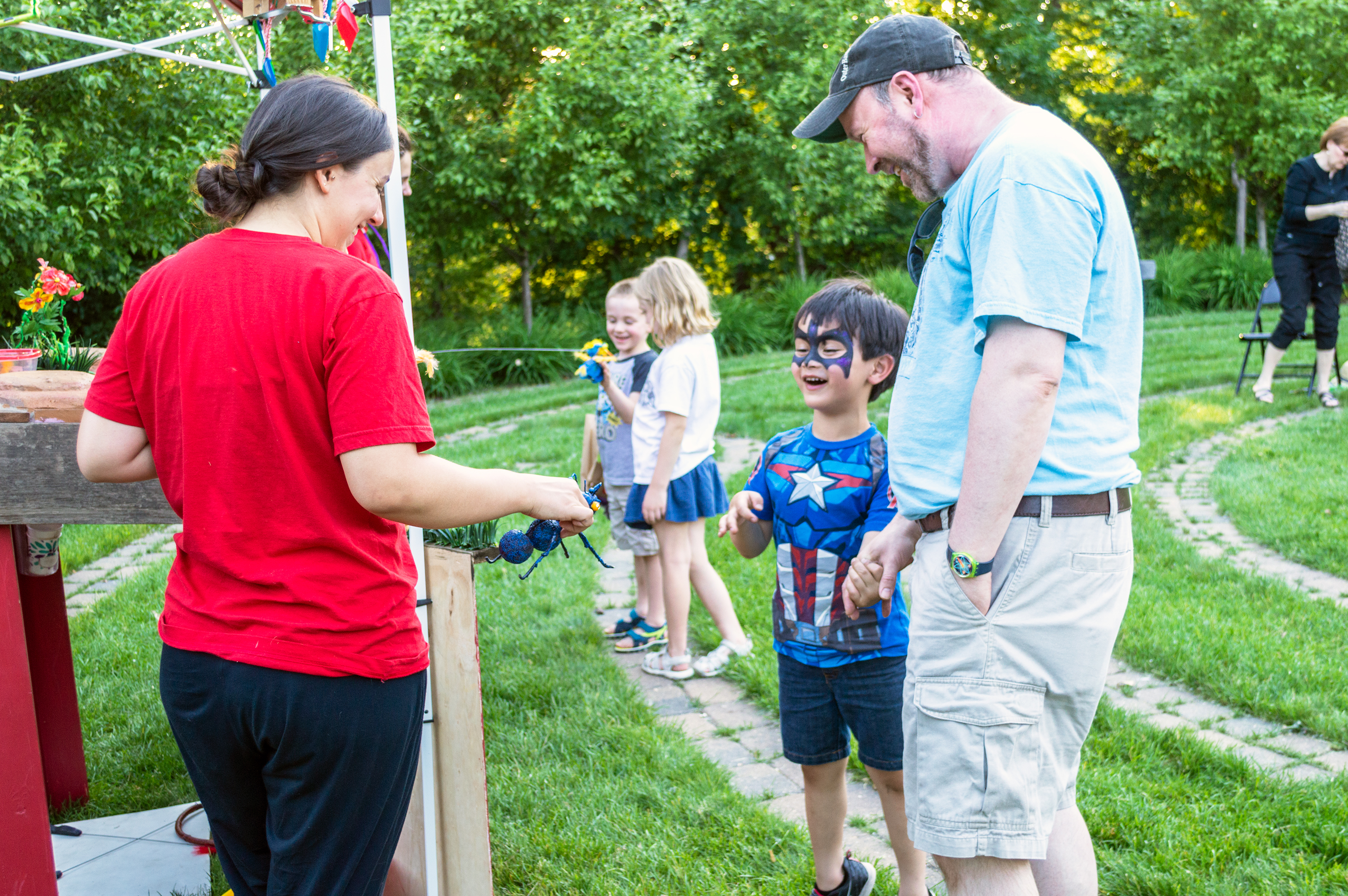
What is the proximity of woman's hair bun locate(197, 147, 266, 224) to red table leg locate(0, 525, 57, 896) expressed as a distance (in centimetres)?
105

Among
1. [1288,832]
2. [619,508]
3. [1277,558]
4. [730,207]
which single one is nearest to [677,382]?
[619,508]

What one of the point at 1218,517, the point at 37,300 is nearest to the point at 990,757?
the point at 37,300

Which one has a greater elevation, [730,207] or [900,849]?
[730,207]

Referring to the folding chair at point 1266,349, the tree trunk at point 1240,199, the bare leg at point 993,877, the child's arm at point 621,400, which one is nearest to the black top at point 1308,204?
the folding chair at point 1266,349

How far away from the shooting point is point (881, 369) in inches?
101

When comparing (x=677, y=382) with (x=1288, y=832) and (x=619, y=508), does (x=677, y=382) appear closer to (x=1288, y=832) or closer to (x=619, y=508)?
(x=619, y=508)

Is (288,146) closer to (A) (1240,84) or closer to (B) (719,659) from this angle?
(B) (719,659)

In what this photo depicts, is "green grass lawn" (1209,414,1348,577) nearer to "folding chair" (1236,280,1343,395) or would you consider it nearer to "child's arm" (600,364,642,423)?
"folding chair" (1236,280,1343,395)

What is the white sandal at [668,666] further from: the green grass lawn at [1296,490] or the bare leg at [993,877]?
the green grass lawn at [1296,490]

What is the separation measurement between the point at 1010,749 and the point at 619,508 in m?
3.20

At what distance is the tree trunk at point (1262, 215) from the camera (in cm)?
1892

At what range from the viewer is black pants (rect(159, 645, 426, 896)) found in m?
1.59

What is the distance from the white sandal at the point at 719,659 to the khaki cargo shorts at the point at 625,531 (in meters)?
0.51

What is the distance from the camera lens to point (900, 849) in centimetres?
246
